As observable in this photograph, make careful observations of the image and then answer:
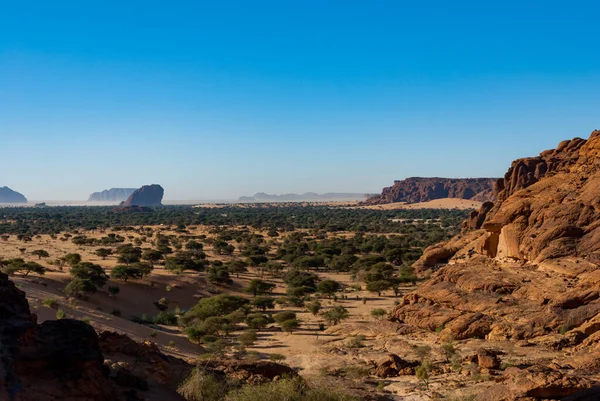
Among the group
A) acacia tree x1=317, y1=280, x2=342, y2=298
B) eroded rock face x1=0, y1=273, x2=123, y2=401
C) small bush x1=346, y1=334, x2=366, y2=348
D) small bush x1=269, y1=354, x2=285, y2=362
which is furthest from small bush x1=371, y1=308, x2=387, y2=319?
eroded rock face x1=0, y1=273, x2=123, y2=401

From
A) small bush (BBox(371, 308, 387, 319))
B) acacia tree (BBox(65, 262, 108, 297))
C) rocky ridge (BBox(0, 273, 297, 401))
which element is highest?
rocky ridge (BBox(0, 273, 297, 401))

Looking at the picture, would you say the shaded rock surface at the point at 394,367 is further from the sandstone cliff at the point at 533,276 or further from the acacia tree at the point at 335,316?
the acacia tree at the point at 335,316

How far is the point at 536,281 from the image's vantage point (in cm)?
2439

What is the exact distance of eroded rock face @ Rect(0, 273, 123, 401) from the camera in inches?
349

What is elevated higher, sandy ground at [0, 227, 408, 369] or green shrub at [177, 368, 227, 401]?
green shrub at [177, 368, 227, 401]

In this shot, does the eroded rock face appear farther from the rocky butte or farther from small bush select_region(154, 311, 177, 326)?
small bush select_region(154, 311, 177, 326)

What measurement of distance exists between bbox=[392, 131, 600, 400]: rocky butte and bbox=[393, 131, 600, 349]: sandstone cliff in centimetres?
4

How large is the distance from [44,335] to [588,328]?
2166cm

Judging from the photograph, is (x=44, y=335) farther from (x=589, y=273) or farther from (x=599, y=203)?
(x=599, y=203)

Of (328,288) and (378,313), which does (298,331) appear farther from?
(328,288)

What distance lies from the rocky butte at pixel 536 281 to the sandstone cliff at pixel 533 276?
0.15 ft

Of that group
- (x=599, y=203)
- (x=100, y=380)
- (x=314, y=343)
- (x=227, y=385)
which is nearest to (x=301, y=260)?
(x=314, y=343)

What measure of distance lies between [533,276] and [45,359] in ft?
79.7

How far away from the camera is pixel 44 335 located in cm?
1003
